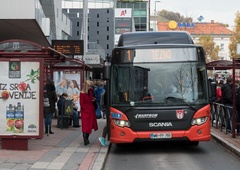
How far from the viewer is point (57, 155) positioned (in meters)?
10.3

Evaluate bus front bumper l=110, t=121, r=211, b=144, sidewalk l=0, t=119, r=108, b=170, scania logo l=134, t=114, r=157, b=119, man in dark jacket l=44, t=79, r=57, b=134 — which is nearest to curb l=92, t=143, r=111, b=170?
sidewalk l=0, t=119, r=108, b=170

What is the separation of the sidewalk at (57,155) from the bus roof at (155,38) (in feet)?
10.3

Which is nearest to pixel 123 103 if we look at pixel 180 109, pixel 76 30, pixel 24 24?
pixel 180 109

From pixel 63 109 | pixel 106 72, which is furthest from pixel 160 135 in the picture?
pixel 63 109

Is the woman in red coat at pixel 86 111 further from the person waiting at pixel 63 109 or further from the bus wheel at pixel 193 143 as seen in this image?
the person waiting at pixel 63 109

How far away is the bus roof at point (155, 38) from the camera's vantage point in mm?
13133

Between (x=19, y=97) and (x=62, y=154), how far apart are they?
5.63 ft

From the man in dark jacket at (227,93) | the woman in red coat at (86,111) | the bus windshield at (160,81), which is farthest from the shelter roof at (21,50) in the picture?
A: the man in dark jacket at (227,93)

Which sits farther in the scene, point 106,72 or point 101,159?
point 106,72

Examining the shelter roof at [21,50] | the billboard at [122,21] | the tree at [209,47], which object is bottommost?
the shelter roof at [21,50]

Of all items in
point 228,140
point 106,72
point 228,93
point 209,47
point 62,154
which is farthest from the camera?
point 209,47

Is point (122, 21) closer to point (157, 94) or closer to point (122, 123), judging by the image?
point (157, 94)

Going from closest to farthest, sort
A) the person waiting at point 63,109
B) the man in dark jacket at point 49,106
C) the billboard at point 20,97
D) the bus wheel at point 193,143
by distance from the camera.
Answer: the billboard at point 20,97
the bus wheel at point 193,143
the man in dark jacket at point 49,106
the person waiting at point 63,109

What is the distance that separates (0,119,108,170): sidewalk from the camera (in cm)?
888
